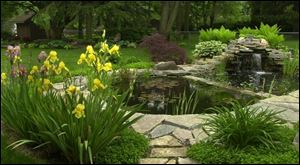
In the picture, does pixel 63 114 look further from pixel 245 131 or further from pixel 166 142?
pixel 245 131

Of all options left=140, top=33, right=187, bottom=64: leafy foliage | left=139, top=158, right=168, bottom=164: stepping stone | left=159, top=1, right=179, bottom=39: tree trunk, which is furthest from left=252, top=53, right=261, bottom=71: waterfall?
left=159, top=1, right=179, bottom=39: tree trunk

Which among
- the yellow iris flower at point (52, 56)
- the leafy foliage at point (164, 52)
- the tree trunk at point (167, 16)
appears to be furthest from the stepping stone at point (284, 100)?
the tree trunk at point (167, 16)

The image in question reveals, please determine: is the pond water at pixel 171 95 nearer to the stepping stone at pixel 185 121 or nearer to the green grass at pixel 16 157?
the stepping stone at pixel 185 121

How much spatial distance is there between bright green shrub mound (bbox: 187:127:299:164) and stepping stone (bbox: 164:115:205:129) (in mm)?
828

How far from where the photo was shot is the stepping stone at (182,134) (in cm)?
482

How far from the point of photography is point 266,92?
26.4 ft

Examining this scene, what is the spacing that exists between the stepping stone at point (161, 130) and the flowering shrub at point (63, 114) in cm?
70

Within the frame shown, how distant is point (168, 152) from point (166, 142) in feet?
0.91

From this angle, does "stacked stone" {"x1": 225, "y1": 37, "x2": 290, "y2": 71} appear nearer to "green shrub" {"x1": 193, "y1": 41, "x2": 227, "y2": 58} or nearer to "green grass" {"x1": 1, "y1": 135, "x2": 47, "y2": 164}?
"green shrub" {"x1": 193, "y1": 41, "x2": 227, "y2": 58}

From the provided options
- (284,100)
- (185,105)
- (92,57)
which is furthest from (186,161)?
(284,100)

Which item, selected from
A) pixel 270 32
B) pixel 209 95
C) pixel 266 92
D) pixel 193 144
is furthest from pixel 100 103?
pixel 270 32

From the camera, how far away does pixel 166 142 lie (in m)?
4.76

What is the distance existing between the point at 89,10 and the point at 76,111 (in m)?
13.6

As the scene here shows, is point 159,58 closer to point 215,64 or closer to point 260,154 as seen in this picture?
point 215,64
